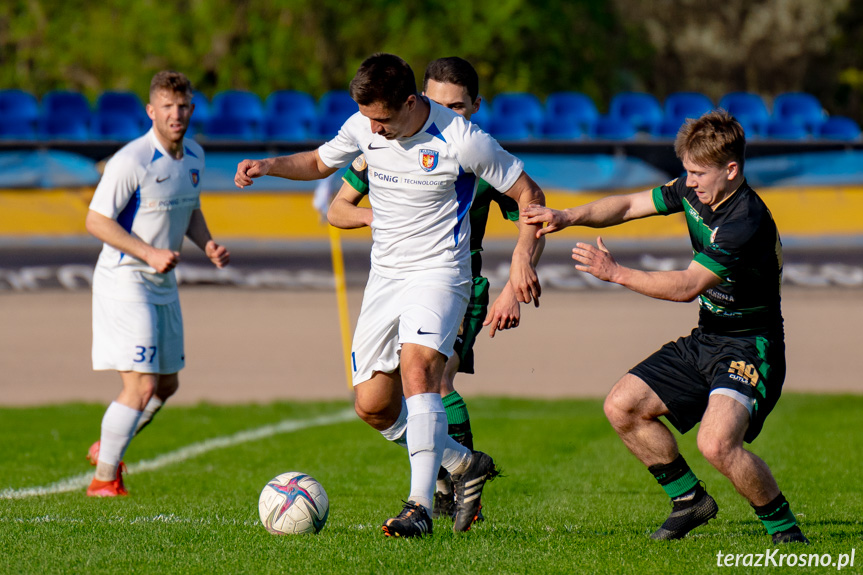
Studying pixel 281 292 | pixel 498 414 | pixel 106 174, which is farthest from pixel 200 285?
pixel 106 174

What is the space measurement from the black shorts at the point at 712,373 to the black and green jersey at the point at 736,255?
8 centimetres

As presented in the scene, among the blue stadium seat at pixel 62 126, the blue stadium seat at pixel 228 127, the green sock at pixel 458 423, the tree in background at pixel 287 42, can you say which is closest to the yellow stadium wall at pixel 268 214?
the blue stadium seat at pixel 62 126

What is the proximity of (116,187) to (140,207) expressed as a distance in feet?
0.63

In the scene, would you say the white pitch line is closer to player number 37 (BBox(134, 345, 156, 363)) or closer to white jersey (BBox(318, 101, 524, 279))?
player number 37 (BBox(134, 345, 156, 363))

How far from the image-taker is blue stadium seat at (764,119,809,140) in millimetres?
17359

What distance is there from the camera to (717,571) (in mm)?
4059

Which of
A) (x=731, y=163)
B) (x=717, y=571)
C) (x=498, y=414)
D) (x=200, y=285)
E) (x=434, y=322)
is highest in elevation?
(x=731, y=163)

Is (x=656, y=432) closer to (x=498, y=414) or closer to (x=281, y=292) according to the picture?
(x=498, y=414)

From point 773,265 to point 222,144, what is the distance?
9.55m

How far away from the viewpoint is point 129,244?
628cm

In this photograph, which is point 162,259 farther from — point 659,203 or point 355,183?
point 659,203

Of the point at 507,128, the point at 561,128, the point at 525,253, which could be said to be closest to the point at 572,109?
the point at 561,128

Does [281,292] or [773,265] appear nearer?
[773,265]

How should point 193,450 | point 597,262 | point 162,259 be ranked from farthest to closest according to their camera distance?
point 193,450
point 162,259
point 597,262
